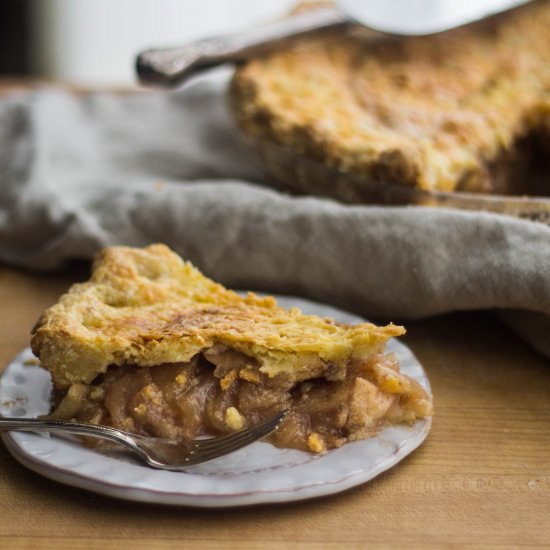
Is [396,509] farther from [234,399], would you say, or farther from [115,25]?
[115,25]

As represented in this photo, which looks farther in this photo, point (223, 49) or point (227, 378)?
point (223, 49)

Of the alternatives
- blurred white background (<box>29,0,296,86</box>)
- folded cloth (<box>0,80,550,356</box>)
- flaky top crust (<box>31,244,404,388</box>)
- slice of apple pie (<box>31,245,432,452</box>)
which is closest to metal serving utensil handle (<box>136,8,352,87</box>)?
folded cloth (<box>0,80,550,356</box>)

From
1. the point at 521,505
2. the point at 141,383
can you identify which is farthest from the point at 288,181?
the point at 521,505

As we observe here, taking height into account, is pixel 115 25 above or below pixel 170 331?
below

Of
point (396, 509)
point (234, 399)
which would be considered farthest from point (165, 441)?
point (396, 509)

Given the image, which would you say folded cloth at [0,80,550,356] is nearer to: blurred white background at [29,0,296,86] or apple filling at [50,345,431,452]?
apple filling at [50,345,431,452]

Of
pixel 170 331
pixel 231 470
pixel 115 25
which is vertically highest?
pixel 170 331

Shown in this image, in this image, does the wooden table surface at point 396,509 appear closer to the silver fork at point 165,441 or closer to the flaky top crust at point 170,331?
the silver fork at point 165,441
